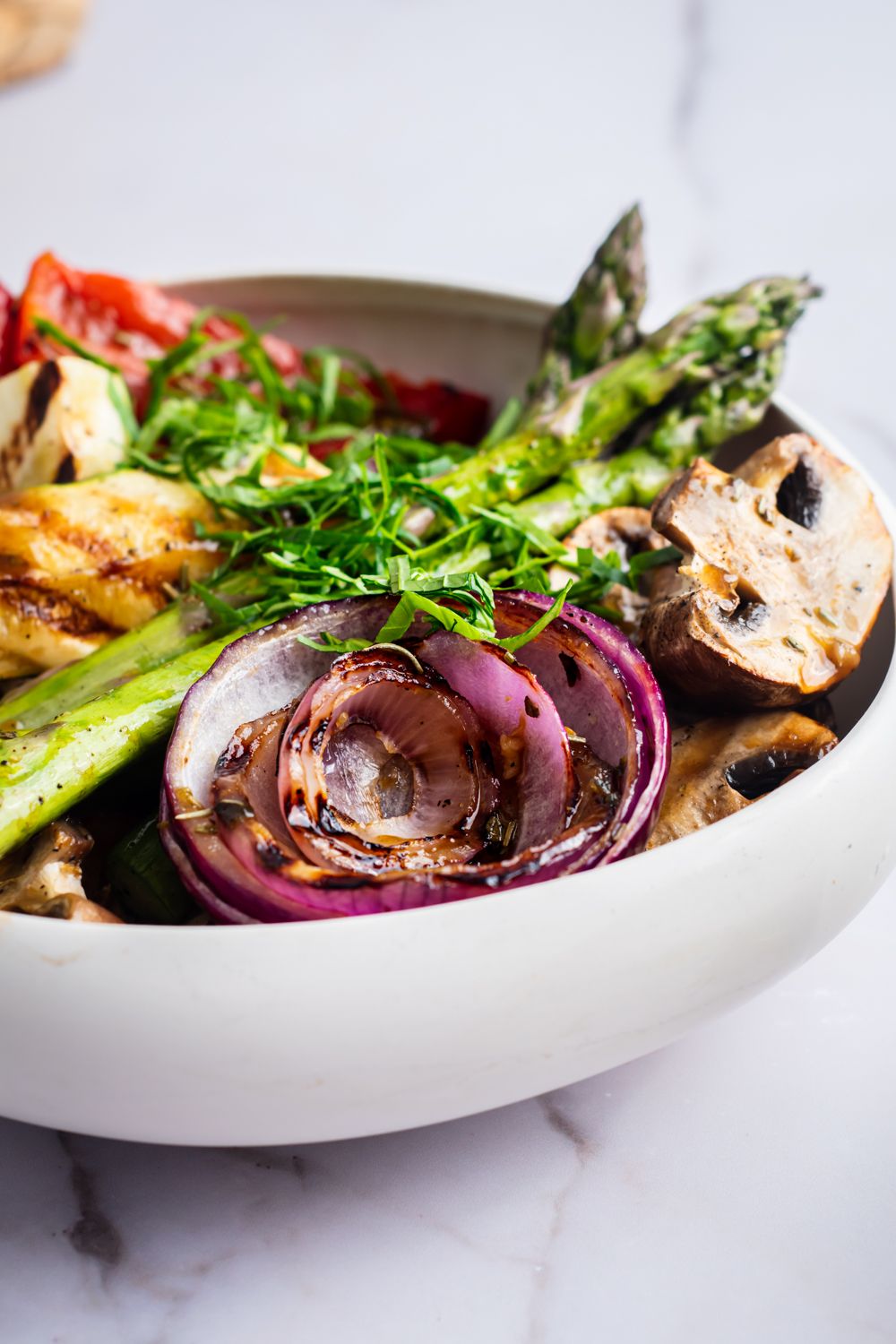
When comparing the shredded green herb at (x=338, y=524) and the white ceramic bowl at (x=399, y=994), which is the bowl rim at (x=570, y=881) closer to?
the white ceramic bowl at (x=399, y=994)

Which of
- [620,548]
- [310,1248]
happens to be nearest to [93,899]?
[310,1248]

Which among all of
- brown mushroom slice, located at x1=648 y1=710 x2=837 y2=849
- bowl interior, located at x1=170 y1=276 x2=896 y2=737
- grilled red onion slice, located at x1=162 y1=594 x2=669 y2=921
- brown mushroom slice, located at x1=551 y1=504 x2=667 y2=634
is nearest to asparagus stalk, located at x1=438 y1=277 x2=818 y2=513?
brown mushroom slice, located at x1=551 y1=504 x2=667 y2=634

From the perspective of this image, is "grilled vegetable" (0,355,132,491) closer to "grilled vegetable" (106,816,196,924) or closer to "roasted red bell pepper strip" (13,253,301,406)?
"roasted red bell pepper strip" (13,253,301,406)

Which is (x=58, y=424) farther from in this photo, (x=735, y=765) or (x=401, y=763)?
(x=735, y=765)

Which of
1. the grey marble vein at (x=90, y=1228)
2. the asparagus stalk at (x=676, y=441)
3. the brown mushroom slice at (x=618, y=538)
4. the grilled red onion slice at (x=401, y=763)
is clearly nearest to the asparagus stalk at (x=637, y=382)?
the asparagus stalk at (x=676, y=441)

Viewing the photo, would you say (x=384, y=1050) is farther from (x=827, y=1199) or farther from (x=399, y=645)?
(x=827, y=1199)

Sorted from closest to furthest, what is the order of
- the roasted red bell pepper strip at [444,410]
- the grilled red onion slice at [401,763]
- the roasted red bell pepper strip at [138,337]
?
1. the grilled red onion slice at [401,763]
2. the roasted red bell pepper strip at [138,337]
3. the roasted red bell pepper strip at [444,410]
